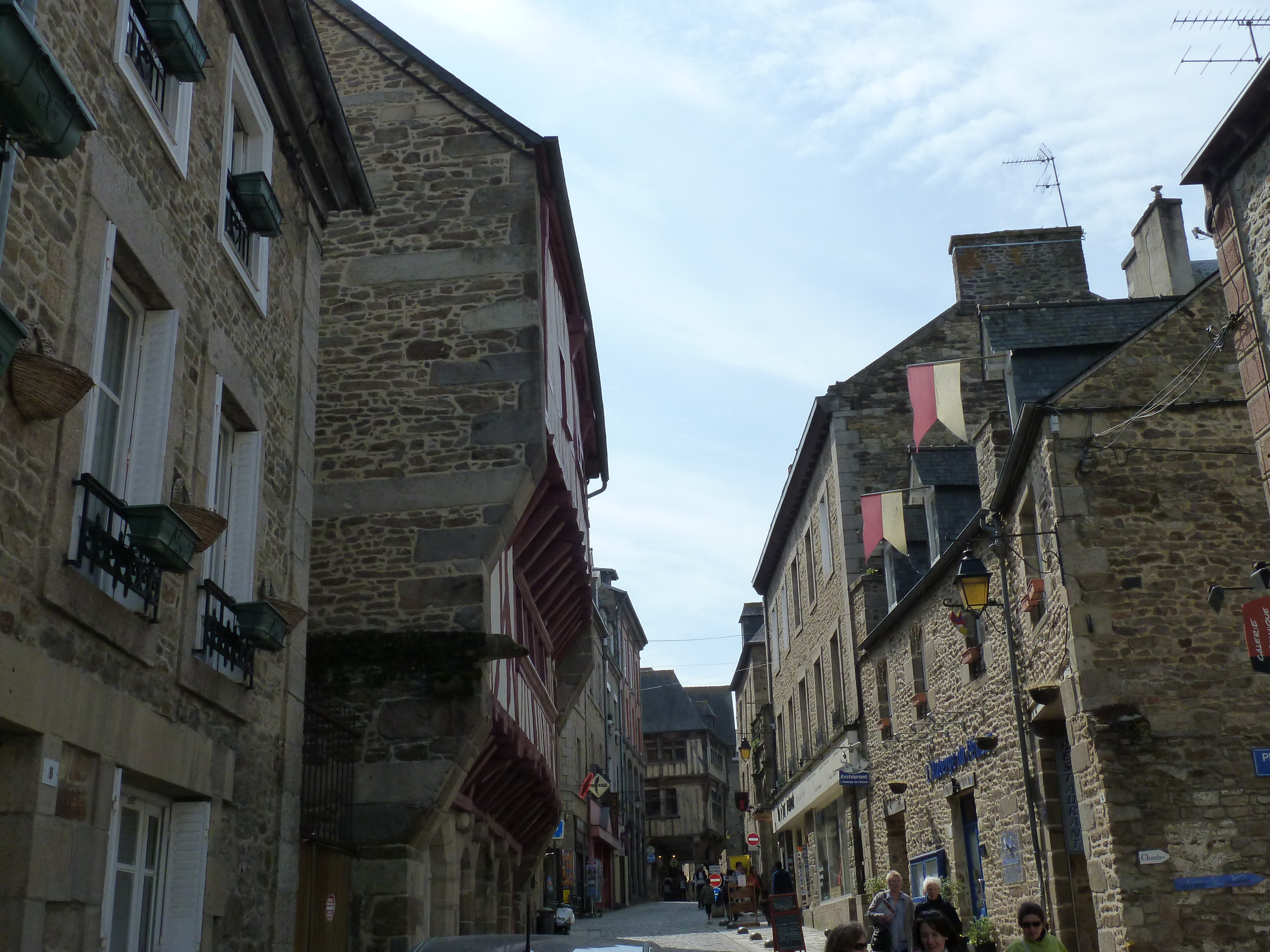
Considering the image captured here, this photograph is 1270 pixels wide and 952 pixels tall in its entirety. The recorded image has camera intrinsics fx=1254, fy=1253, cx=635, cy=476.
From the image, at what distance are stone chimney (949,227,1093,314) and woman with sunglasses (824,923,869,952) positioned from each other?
17.8 m

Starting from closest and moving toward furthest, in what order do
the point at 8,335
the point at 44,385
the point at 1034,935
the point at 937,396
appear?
the point at 8,335 → the point at 44,385 → the point at 1034,935 → the point at 937,396

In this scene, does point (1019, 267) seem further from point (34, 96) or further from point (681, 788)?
point (681, 788)

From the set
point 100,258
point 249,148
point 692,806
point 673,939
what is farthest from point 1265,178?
point 692,806

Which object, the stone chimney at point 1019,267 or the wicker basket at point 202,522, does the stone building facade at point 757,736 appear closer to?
the stone chimney at point 1019,267

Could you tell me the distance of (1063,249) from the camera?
69.9ft

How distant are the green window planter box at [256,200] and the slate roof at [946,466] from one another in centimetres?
1058

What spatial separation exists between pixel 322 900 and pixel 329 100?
Result: 18.5ft

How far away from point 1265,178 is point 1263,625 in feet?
9.53

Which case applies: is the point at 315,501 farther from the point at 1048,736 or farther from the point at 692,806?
the point at 692,806

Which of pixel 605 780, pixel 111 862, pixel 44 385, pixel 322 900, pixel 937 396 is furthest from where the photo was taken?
pixel 605 780

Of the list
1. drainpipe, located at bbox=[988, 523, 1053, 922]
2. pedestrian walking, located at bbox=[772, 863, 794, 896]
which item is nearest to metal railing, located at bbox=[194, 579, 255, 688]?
drainpipe, located at bbox=[988, 523, 1053, 922]

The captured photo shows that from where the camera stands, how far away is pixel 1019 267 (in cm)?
2128

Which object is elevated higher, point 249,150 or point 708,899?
point 249,150

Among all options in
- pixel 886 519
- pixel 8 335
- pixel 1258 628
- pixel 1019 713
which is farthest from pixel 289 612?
pixel 886 519
